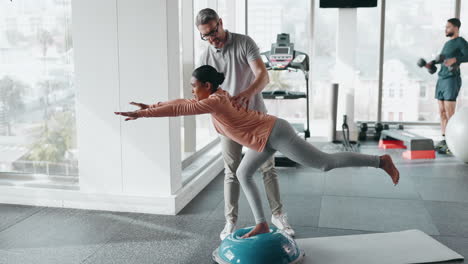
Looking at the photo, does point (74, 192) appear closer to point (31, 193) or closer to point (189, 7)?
point (31, 193)

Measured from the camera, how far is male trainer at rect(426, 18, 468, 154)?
5.93 metres

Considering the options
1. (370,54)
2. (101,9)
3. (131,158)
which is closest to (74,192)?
(131,158)

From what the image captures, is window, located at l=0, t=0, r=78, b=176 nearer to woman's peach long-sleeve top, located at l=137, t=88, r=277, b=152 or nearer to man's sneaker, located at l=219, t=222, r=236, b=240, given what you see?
man's sneaker, located at l=219, t=222, r=236, b=240

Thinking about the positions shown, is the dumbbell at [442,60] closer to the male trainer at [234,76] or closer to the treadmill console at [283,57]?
the treadmill console at [283,57]

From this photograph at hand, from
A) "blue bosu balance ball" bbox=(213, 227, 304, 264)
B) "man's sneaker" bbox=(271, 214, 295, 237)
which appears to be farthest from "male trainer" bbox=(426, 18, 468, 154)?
"blue bosu balance ball" bbox=(213, 227, 304, 264)

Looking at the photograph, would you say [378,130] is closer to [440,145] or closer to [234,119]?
[440,145]

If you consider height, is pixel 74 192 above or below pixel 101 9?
below

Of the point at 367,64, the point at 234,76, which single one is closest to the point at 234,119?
the point at 234,76

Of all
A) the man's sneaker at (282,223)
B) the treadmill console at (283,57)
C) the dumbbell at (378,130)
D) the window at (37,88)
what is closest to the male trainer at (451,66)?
the dumbbell at (378,130)

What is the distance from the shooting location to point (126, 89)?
365cm

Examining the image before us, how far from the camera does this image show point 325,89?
757 cm

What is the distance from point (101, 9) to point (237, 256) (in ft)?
7.33

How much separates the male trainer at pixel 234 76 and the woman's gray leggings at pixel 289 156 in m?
0.36

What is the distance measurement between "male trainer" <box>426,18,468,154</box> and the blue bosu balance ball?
4110mm
